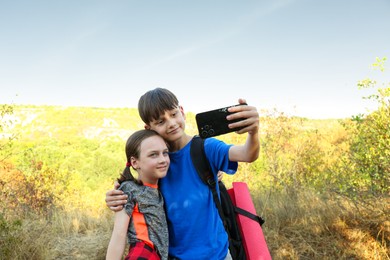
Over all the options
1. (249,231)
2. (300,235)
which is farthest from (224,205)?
(300,235)

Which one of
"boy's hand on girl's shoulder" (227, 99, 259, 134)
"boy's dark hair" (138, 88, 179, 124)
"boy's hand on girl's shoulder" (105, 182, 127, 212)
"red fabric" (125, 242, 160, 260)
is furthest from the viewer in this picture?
"boy's dark hair" (138, 88, 179, 124)

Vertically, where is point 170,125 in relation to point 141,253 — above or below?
above

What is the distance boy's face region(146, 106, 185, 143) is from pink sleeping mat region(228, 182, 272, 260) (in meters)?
0.61

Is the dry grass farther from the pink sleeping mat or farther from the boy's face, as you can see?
the boy's face

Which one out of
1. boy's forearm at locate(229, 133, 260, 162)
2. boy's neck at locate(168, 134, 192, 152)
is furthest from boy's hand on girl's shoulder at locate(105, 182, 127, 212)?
boy's forearm at locate(229, 133, 260, 162)

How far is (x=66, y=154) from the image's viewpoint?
17.3 m

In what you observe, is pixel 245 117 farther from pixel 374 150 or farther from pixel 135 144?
pixel 374 150

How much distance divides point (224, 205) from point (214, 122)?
63 centimetres

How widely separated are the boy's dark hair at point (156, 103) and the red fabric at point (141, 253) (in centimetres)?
76

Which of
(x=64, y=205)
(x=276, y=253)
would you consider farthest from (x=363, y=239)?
(x=64, y=205)

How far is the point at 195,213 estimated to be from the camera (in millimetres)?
1787

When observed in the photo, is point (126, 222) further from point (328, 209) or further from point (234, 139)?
point (234, 139)

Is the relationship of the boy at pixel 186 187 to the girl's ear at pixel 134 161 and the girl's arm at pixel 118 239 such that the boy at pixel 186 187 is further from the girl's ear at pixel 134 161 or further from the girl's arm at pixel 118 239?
the girl's ear at pixel 134 161

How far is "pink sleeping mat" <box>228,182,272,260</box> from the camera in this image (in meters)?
1.90
